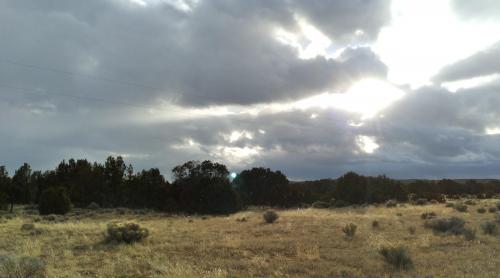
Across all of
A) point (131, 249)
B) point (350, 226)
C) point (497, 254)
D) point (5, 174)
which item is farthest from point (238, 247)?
point (5, 174)

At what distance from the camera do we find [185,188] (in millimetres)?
65875

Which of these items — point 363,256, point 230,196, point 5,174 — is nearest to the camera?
point 363,256

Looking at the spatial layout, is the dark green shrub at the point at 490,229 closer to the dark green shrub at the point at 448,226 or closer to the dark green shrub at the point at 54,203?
the dark green shrub at the point at 448,226

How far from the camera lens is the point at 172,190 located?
2721 inches

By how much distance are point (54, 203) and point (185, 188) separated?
70.5ft

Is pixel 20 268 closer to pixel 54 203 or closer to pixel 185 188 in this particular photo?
pixel 54 203

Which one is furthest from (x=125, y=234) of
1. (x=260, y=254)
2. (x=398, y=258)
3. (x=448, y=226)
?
(x=448, y=226)

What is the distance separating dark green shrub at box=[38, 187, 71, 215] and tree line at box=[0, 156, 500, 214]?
10223mm

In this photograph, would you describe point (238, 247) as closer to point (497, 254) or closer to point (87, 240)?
point (87, 240)

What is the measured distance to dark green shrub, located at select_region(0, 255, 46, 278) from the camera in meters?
11.7

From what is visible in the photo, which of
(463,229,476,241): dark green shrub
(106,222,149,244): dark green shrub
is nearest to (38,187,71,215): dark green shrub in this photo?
(106,222,149,244): dark green shrub

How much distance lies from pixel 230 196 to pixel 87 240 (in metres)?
41.7

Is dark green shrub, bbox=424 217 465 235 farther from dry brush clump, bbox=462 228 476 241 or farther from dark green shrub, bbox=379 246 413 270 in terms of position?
dark green shrub, bbox=379 246 413 270

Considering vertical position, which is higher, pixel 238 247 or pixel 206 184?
pixel 206 184
